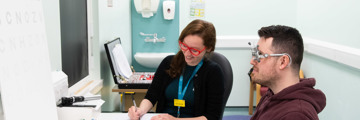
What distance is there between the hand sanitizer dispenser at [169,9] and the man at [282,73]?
9.17ft

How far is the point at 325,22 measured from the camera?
334 cm

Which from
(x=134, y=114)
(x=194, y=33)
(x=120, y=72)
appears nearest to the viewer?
(x=134, y=114)

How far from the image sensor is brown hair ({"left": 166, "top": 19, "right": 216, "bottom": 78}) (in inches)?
73.3

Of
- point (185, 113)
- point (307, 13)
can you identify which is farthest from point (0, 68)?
point (307, 13)

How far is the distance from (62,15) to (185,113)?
3.20 feet

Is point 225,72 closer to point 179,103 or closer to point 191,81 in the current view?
point 191,81

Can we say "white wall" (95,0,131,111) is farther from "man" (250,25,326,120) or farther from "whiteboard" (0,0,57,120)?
"man" (250,25,326,120)

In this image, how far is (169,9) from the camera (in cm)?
419

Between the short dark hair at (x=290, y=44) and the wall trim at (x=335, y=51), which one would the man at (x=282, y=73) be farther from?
the wall trim at (x=335, y=51)

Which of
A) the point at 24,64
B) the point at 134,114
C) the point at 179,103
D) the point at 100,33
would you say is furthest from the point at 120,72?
the point at 24,64

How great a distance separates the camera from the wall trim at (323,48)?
2.58 meters

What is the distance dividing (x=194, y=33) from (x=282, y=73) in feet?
2.05

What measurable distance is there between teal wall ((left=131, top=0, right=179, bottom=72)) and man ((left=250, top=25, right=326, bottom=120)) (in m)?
2.93

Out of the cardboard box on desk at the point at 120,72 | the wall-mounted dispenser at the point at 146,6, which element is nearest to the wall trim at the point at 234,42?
the wall-mounted dispenser at the point at 146,6
